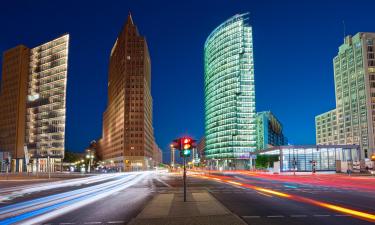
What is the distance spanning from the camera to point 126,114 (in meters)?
191

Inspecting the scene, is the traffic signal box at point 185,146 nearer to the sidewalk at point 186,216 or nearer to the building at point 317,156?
the sidewalk at point 186,216

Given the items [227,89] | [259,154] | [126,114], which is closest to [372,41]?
[227,89]

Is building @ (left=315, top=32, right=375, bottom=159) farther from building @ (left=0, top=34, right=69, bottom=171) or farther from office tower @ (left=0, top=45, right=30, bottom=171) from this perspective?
office tower @ (left=0, top=45, right=30, bottom=171)

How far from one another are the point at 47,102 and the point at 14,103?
1758 centimetres

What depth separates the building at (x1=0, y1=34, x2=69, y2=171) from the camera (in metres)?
144

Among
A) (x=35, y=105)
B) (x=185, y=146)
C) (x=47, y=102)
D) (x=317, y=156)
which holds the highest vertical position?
(x=47, y=102)

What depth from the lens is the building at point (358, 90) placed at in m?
165

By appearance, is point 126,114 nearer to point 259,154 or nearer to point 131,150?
point 131,150

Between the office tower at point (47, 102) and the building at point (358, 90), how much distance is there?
385ft

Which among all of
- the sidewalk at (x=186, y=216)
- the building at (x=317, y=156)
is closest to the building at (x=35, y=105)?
the building at (x=317, y=156)

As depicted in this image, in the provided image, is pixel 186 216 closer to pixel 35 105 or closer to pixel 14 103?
pixel 35 105

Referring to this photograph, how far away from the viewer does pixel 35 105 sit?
15075 centimetres

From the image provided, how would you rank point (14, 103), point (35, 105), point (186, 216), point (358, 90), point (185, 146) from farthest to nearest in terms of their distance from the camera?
point (358, 90) → point (14, 103) → point (35, 105) → point (185, 146) → point (186, 216)

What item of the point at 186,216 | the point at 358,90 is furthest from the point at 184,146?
the point at 358,90
